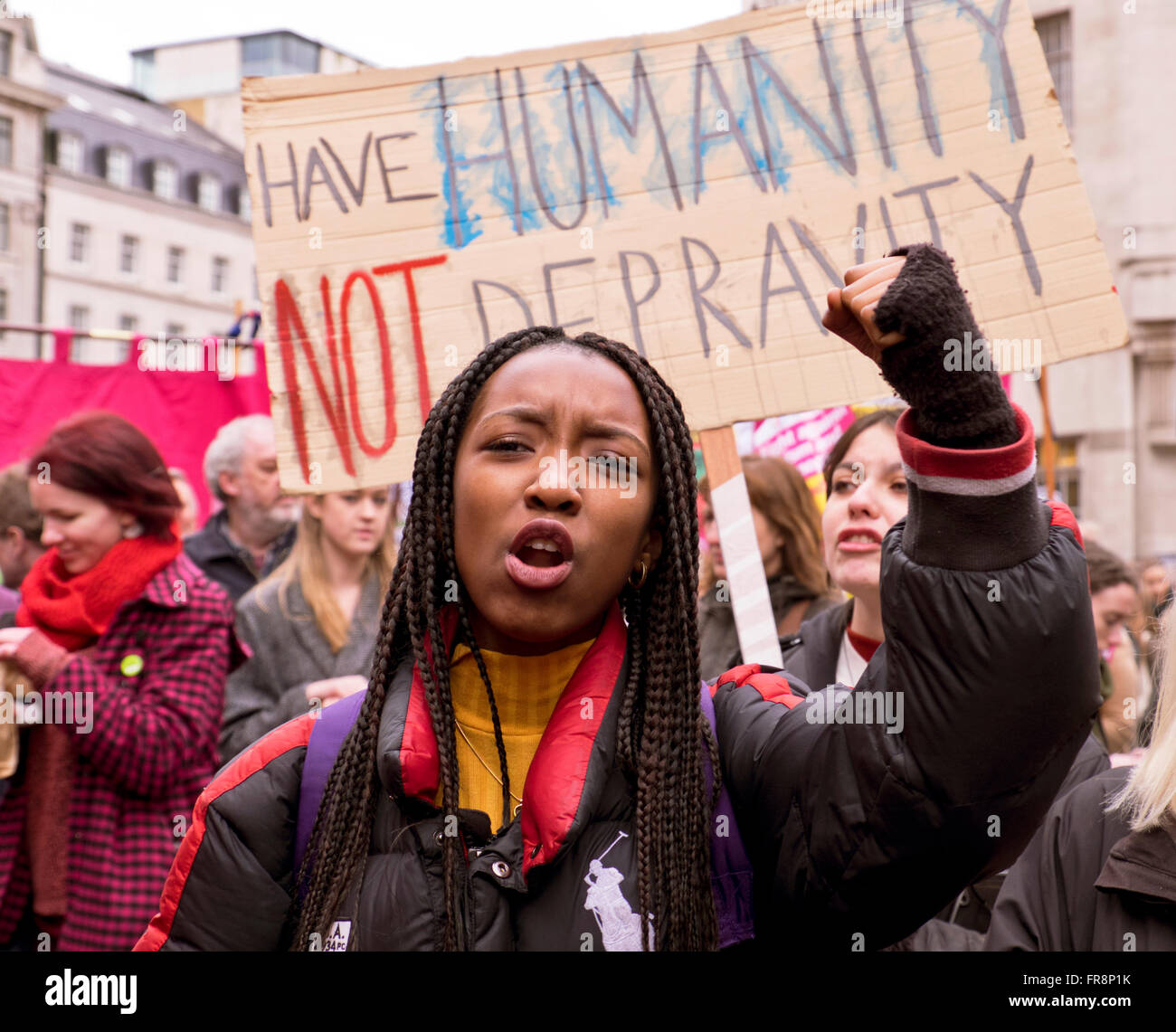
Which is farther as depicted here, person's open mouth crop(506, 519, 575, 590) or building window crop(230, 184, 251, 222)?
building window crop(230, 184, 251, 222)

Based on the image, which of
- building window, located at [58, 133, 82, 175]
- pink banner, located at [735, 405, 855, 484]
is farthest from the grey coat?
building window, located at [58, 133, 82, 175]

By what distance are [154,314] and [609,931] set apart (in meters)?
50.3

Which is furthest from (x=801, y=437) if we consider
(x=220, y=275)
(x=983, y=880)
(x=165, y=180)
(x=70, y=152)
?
(x=220, y=275)

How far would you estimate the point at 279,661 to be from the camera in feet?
14.3

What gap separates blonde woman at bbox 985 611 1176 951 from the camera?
222cm

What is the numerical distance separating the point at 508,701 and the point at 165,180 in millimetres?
51458

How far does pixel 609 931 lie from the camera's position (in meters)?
1.56

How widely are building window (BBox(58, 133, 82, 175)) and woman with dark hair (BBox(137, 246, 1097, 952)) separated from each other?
158 ft

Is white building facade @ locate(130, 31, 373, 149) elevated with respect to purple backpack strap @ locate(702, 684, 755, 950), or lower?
elevated

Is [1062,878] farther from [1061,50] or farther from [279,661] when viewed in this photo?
[1061,50]

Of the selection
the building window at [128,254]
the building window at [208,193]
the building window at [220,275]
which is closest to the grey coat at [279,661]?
the building window at [128,254]

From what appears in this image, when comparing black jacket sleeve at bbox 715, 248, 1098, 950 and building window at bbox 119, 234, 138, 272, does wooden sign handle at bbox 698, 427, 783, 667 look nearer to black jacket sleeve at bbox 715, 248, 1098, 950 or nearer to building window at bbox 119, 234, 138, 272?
black jacket sleeve at bbox 715, 248, 1098, 950

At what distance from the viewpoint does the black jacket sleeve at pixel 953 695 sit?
133cm

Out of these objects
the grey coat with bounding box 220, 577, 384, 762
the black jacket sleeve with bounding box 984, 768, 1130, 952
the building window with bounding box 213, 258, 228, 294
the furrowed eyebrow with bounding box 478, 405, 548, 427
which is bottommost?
the black jacket sleeve with bounding box 984, 768, 1130, 952
